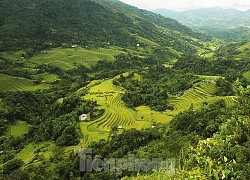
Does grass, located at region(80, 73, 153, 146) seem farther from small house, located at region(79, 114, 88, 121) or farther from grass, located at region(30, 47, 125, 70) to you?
grass, located at region(30, 47, 125, 70)

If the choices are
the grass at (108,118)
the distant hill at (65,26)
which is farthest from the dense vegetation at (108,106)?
the distant hill at (65,26)

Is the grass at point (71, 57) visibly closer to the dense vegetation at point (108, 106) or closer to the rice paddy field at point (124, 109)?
the dense vegetation at point (108, 106)

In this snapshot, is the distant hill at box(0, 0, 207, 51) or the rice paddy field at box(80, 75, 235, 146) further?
the distant hill at box(0, 0, 207, 51)

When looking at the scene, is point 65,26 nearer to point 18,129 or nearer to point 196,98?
point 18,129

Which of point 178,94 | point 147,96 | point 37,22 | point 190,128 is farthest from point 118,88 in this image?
point 37,22

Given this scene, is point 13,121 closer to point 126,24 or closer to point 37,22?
point 37,22

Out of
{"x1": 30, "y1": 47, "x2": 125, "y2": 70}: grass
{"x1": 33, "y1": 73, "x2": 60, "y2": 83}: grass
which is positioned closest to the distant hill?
{"x1": 30, "y1": 47, "x2": 125, "y2": 70}: grass
